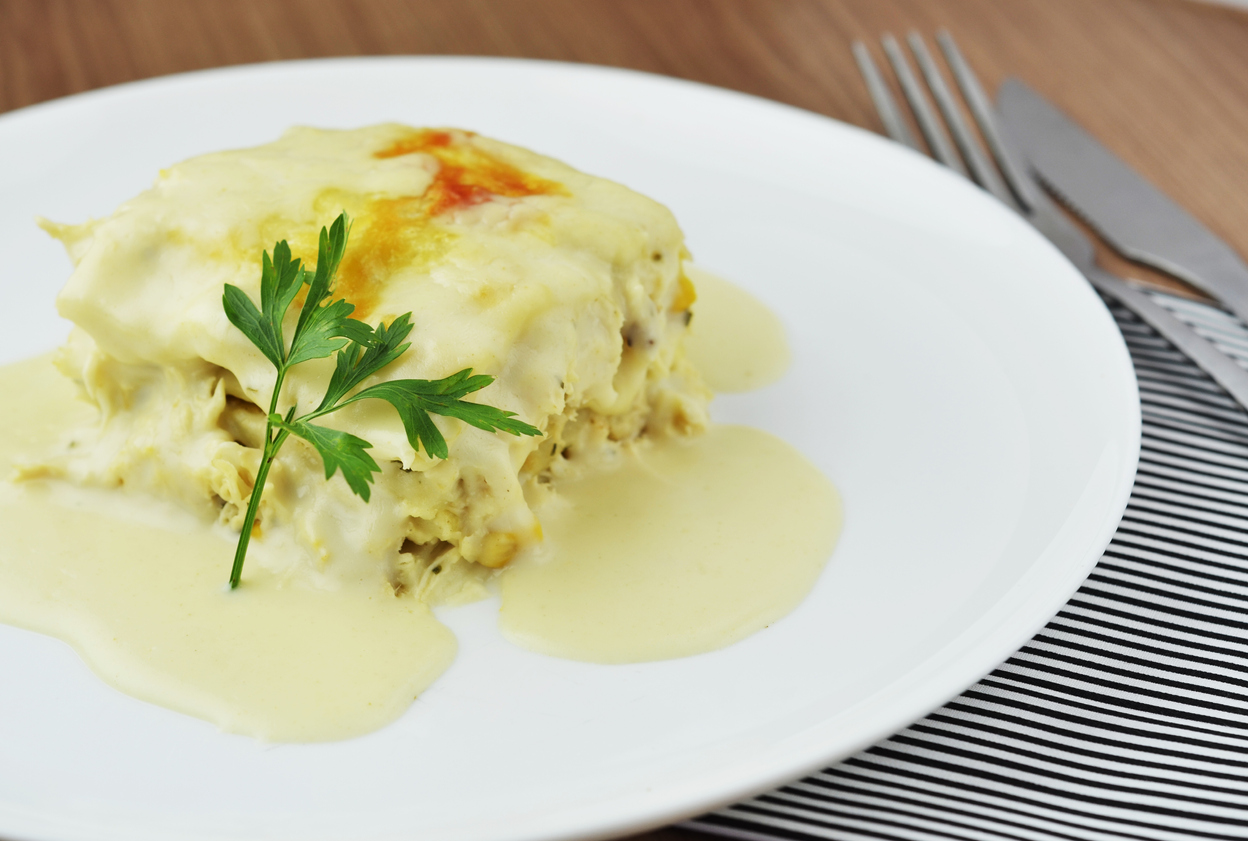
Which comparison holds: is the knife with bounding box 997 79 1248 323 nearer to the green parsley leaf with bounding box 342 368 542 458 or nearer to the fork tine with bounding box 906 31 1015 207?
the fork tine with bounding box 906 31 1015 207

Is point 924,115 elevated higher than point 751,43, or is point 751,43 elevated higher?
point 751,43

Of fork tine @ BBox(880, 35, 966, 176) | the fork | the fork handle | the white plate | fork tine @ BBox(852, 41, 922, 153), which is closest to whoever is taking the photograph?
the white plate

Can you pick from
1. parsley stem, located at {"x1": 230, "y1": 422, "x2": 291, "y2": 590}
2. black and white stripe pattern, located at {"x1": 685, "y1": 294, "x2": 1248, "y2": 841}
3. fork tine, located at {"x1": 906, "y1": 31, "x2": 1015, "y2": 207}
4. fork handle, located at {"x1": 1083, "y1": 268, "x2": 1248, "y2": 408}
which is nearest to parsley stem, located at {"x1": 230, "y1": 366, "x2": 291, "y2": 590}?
parsley stem, located at {"x1": 230, "y1": 422, "x2": 291, "y2": 590}

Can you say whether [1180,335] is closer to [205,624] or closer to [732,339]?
[732,339]

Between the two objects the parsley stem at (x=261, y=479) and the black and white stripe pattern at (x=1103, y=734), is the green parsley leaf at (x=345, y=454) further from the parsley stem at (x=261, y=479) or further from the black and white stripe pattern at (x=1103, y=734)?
the black and white stripe pattern at (x=1103, y=734)

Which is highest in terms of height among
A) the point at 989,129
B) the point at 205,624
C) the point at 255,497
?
the point at 989,129

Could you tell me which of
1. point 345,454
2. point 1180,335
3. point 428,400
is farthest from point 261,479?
point 1180,335

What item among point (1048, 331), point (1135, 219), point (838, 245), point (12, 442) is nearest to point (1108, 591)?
point (1048, 331)
